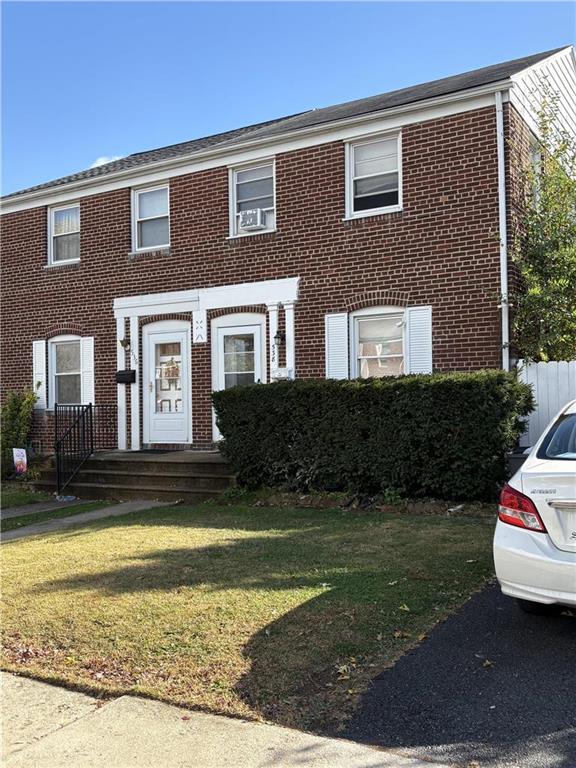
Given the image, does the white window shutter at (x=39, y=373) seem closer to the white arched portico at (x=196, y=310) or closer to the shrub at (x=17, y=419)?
the shrub at (x=17, y=419)

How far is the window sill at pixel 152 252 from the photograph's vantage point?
45.7 feet

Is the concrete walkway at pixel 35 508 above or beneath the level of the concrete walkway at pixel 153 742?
beneath

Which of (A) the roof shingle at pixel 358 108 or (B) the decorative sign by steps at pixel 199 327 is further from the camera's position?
(B) the decorative sign by steps at pixel 199 327

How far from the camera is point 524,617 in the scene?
16.2 ft

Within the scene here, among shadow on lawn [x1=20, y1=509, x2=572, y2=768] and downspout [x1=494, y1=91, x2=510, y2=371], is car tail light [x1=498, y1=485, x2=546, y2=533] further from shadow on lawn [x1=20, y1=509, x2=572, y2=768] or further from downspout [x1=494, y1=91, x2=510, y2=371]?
downspout [x1=494, y1=91, x2=510, y2=371]

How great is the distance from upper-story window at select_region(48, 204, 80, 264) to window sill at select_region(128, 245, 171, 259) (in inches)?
60.7

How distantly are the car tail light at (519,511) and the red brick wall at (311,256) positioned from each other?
20.8 feet

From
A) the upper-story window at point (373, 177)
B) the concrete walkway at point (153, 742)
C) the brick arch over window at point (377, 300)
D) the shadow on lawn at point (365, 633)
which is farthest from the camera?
the upper-story window at point (373, 177)

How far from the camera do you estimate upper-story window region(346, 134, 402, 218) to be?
11852 millimetres

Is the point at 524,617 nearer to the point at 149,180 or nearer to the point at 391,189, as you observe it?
the point at 391,189

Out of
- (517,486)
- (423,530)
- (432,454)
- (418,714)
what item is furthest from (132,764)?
(432,454)

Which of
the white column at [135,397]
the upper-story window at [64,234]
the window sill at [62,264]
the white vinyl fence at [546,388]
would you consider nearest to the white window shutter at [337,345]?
the white vinyl fence at [546,388]

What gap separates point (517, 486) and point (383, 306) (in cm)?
744

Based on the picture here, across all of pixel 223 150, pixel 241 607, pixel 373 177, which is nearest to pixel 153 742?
pixel 241 607
